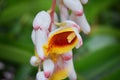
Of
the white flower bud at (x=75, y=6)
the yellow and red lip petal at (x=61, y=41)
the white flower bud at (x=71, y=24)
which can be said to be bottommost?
the yellow and red lip petal at (x=61, y=41)

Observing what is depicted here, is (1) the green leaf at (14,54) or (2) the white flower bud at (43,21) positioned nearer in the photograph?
(2) the white flower bud at (43,21)

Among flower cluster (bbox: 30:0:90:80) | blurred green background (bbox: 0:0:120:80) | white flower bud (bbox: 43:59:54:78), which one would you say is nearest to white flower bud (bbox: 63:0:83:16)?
flower cluster (bbox: 30:0:90:80)

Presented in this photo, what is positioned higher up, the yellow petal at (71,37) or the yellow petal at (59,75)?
the yellow petal at (71,37)

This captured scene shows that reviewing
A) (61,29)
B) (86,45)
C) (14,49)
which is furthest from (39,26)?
(86,45)

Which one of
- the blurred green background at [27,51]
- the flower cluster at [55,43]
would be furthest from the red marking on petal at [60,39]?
the blurred green background at [27,51]

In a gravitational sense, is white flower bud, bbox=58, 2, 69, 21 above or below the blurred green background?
below

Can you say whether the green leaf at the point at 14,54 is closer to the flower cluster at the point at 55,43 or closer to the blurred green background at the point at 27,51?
the blurred green background at the point at 27,51

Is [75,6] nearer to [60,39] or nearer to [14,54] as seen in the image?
[60,39]

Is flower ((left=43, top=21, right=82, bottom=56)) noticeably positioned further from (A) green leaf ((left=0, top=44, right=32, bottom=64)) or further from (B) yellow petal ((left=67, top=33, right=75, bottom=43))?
(A) green leaf ((left=0, top=44, right=32, bottom=64))
